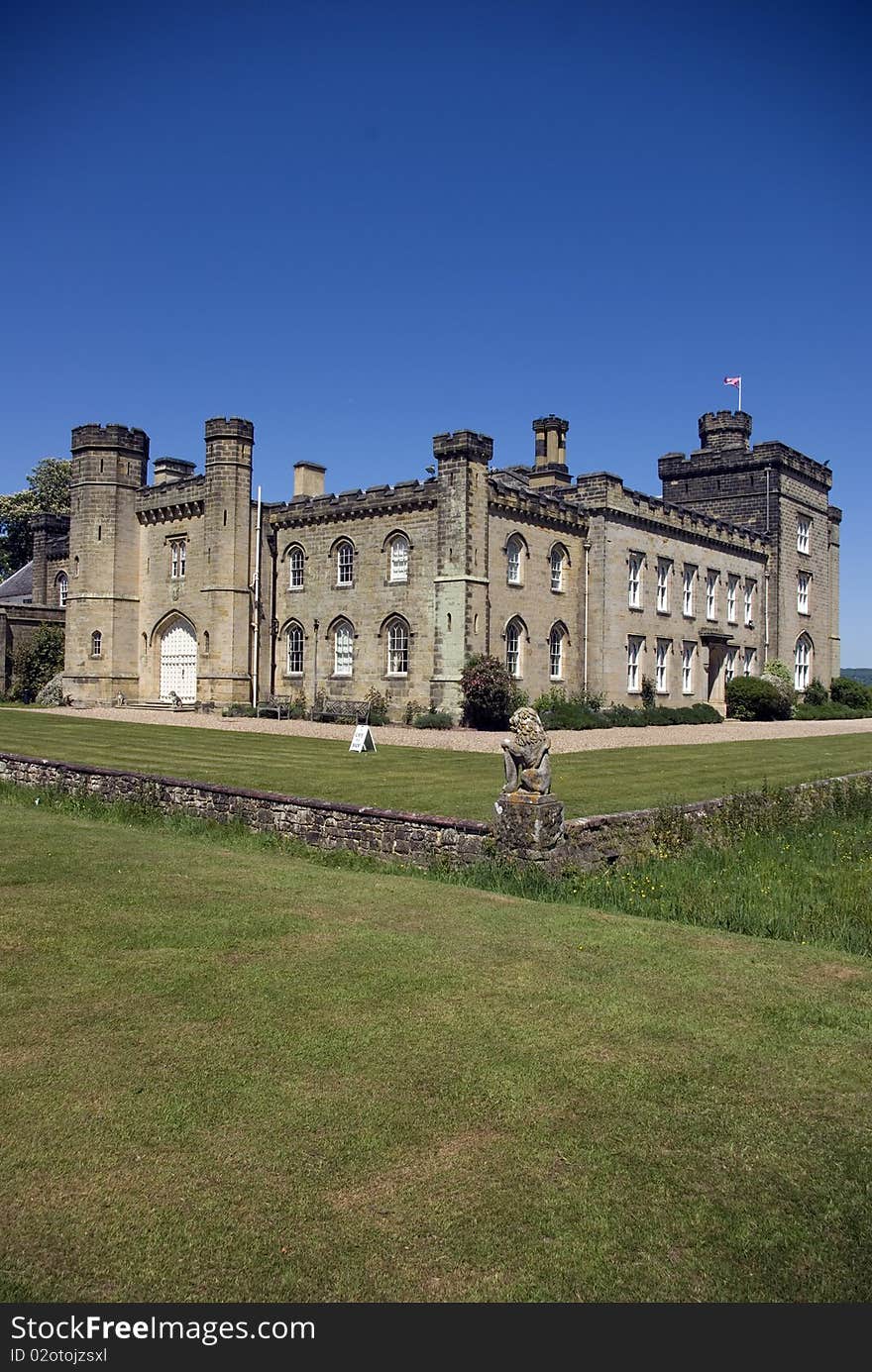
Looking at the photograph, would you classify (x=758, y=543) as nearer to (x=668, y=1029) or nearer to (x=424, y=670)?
(x=424, y=670)

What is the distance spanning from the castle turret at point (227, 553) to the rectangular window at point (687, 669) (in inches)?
716

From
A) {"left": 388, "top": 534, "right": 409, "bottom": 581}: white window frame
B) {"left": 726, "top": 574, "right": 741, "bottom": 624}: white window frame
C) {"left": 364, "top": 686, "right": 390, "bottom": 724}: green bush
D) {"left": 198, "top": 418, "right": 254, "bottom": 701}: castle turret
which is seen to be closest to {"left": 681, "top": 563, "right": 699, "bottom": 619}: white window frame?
{"left": 726, "top": 574, "right": 741, "bottom": 624}: white window frame

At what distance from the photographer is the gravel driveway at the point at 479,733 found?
2659 centimetres

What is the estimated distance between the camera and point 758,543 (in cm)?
4903

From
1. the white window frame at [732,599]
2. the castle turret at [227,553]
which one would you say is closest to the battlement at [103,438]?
the castle turret at [227,553]

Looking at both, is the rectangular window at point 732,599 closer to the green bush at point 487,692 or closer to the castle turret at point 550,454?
the castle turret at point 550,454

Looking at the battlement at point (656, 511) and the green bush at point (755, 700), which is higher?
the battlement at point (656, 511)

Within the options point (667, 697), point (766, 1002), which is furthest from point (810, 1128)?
point (667, 697)

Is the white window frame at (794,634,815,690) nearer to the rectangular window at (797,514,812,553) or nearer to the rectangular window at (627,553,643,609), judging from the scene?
the rectangular window at (797,514,812,553)

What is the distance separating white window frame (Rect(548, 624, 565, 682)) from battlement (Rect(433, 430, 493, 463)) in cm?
Answer: 736

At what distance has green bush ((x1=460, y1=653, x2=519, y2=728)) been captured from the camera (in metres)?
31.9

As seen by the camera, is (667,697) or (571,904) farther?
(667,697)

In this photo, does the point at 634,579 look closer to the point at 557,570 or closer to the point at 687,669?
the point at 557,570

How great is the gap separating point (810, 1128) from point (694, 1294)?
5.03ft
